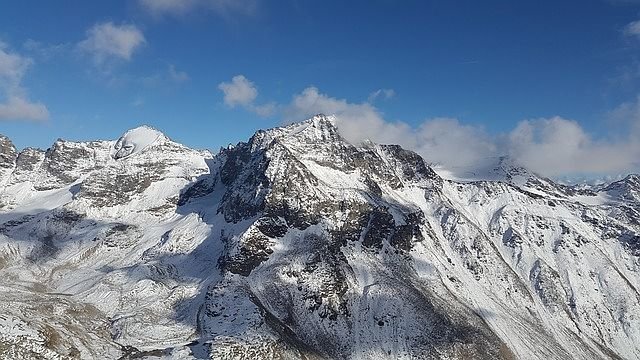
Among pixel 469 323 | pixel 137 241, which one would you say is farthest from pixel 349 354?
pixel 137 241

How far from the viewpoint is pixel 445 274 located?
7274 inches

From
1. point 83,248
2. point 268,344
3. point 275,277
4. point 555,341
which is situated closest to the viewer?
point 268,344

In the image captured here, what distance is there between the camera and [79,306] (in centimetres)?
13588

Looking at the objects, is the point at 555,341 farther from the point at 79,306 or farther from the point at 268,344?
the point at 79,306

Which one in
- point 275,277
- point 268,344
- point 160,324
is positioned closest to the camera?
point 268,344

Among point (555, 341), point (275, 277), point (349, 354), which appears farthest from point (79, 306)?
point (555, 341)

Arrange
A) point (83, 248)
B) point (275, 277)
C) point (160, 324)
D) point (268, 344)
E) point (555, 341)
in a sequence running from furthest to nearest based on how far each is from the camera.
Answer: point (83, 248) → point (555, 341) → point (275, 277) → point (160, 324) → point (268, 344)

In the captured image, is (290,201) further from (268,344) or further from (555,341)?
(555,341)

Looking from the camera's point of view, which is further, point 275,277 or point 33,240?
point 33,240

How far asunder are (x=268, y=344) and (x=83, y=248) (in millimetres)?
100197

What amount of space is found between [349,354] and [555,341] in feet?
270

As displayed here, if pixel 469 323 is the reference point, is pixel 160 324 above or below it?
below

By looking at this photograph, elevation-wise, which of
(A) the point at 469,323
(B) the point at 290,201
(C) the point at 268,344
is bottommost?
(C) the point at 268,344

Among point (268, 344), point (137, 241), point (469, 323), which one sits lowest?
point (268, 344)
